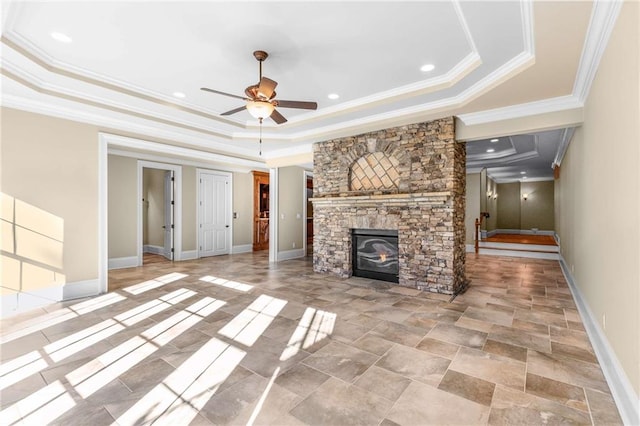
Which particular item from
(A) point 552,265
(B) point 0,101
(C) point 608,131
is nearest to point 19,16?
(B) point 0,101

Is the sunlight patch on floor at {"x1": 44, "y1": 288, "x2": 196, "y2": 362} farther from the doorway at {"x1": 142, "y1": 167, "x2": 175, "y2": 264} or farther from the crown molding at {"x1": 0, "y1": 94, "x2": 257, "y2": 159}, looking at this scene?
the doorway at {"x1": 142, "y1": 167, "x2": 175, "y2": 264}

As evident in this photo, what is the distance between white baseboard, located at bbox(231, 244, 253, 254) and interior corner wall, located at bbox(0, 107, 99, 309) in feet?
14.4

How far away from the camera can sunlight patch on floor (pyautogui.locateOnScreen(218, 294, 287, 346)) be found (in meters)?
3.10

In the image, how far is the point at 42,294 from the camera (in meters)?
4.17

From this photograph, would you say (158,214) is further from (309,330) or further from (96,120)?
(309,330)

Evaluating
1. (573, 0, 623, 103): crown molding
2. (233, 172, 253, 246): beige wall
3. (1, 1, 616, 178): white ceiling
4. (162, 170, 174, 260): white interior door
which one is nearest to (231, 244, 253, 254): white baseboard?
(233, 172, 253, 246): beige wall

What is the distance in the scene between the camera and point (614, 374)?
2.15m

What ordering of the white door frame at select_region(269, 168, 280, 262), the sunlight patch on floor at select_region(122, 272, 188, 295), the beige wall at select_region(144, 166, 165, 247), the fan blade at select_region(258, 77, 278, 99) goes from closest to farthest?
the fan blade at select_region(258, 77, 278, 99) < the sunlight patch on floor at select_region(122, 272, 188, 295) < the white door frame at select_region(269, 168, 280, 262) < the beige wall at select_region(144, 166, 165, 247)

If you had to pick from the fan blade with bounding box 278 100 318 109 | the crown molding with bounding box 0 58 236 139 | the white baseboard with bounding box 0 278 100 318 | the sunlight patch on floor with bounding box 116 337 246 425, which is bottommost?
the sunlight patch on floor with bounding box 116 337 246 425

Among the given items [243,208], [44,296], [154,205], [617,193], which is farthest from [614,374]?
[154,205]

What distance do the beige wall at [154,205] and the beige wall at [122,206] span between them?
1257 millimetres

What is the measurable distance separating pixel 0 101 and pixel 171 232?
14.7ft

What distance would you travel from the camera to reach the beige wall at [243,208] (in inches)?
356

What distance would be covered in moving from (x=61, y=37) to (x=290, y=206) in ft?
19.2
